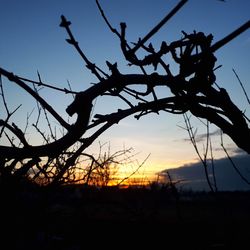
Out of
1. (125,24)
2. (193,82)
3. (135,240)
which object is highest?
(125,24)

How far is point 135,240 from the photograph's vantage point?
12.6 meters

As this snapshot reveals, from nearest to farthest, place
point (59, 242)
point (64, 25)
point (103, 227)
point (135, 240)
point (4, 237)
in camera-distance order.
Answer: point (64, 25) → point (4, 237) → point (59, 242) → point (135, 240) → point (103, 227)

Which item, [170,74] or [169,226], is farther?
[169,226]

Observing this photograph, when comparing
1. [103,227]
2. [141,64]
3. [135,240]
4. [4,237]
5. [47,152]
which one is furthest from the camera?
[103,227]

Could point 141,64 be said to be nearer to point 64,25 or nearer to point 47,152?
point 64,25

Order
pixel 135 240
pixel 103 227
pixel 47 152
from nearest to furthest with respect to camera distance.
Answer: pixel 47 152 → pixel 135 240 → pixel 103 227

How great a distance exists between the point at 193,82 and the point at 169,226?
1118 cm

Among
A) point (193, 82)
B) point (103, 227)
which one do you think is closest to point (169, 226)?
point (103, 227)

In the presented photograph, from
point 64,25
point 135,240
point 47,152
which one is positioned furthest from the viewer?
point 135,240

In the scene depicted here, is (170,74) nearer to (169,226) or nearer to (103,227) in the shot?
(169,226)

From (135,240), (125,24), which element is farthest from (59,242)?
(125,24)

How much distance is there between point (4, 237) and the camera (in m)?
1.43

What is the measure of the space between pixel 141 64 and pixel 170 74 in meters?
0.18

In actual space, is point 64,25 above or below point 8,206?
above
